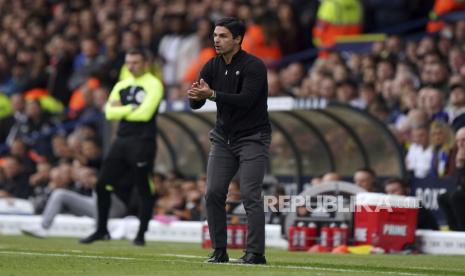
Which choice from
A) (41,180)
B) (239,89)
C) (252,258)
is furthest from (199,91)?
(41,180)

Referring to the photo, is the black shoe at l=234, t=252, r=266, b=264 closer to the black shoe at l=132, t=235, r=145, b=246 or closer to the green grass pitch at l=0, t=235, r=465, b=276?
the green grass pitch at l=0, t=235, r=465, b=276

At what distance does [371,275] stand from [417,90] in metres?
9.12

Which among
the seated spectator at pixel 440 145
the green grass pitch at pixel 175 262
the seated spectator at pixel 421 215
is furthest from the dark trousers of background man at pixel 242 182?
the seated spectator at pixel 440 145

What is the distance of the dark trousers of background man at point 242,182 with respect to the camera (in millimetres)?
11109

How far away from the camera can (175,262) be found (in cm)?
1154

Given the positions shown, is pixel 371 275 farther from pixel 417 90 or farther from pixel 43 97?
pixel 43 97

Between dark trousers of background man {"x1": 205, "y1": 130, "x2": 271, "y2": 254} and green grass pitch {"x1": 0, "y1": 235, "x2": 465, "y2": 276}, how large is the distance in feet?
0.97

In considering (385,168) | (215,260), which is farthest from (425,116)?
(215,260)

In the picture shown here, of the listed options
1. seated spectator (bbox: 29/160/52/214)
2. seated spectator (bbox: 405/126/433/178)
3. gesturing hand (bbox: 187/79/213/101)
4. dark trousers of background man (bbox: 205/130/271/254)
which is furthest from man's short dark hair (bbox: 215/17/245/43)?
seated spectator (bbox: 29/160/52/214)

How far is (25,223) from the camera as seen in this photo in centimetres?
1927

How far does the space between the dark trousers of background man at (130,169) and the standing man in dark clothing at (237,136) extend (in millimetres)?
4188

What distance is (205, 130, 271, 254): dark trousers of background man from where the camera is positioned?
437 inches

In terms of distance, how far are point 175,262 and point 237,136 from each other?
1.26 metres

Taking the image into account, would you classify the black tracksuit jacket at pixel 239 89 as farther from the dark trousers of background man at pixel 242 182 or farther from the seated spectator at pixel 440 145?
the seated spectator at pixel 440 145
